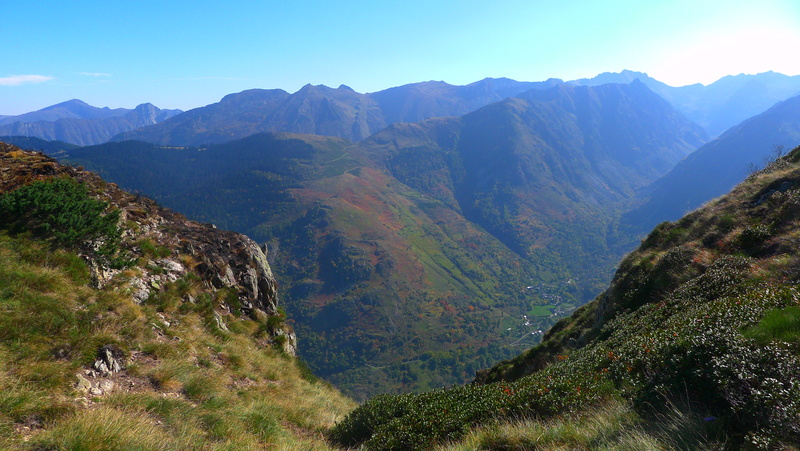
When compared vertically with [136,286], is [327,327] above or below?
below

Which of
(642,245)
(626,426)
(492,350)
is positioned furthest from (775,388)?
(492,350)

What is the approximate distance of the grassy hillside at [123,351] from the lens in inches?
231

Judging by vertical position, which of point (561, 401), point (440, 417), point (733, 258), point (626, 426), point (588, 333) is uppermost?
point (733, 258)

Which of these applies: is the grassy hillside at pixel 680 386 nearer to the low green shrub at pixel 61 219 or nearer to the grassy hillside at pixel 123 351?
the grassy hillside at pixel 123 351

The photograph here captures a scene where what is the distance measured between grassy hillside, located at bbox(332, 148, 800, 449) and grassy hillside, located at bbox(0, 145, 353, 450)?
10.4 ft

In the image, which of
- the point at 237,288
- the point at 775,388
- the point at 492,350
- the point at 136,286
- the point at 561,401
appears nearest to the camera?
the point at 775,388

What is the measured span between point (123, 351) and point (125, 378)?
91cm

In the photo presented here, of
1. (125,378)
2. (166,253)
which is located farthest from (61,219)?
(125,378)

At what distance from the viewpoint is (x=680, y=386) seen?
548cm

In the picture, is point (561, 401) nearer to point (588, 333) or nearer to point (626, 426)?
point (626, 426)

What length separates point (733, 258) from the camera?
11578 mm

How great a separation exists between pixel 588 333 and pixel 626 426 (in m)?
13.0

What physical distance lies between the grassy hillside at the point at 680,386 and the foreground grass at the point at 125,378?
2.89m

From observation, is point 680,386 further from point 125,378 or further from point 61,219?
point 61,219
